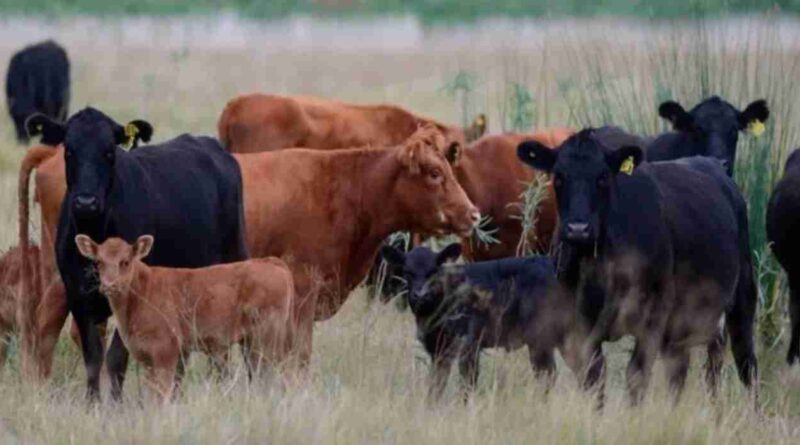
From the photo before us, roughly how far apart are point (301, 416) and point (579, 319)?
217 centimetres

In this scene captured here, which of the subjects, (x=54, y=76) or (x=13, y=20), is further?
(x=13, y=20)

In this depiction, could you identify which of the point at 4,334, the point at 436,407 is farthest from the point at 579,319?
the point at 4,334

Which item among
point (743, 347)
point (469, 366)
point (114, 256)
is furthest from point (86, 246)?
point (743, 347)

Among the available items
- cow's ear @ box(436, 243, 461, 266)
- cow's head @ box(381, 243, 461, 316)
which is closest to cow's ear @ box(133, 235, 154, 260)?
cow's head @ box(381, 243, 461, 316)

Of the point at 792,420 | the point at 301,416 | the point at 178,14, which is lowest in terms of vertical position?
the point at 178,14

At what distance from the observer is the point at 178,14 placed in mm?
48438

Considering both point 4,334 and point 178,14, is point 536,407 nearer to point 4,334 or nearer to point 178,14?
point 4,334

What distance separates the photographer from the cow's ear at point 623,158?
1034 cm

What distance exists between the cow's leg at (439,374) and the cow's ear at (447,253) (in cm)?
52

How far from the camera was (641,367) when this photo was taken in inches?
408

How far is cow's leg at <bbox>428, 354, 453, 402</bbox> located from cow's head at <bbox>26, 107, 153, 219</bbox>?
1.78 meters

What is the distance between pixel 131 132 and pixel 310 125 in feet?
23.4

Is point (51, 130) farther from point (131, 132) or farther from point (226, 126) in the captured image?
point (226, 126)

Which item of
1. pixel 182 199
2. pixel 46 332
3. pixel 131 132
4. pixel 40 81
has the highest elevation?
pixel 131 132
